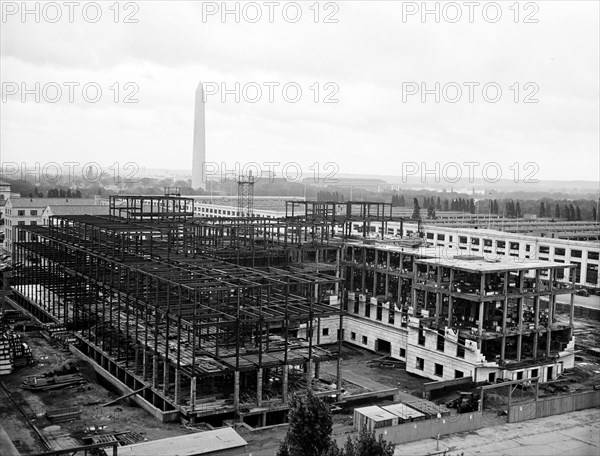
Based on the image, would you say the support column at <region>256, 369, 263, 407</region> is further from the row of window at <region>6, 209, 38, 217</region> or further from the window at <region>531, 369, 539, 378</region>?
the row of window at <region>6, 209, 38, 217</region>

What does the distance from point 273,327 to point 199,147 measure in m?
117

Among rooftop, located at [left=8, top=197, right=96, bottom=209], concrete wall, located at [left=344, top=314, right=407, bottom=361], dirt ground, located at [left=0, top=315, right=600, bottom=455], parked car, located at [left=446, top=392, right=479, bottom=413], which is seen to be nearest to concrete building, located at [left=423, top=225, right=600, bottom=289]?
concrete wall, located at [left=344, top=314, right=407, bottom=361]

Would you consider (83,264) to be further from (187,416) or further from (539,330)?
(539,330)

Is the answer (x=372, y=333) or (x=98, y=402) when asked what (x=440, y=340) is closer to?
(x=372, y=333)

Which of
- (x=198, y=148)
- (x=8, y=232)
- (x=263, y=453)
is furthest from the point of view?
(x=198, y=148)

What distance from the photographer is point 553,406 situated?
23312 millimetres

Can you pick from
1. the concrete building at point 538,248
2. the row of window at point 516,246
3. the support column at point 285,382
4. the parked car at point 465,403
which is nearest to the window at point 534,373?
the parked car at point 465,403

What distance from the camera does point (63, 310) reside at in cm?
3366

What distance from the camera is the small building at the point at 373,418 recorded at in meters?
20.2

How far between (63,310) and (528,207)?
101 meters

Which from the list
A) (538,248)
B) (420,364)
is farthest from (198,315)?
(538,248)

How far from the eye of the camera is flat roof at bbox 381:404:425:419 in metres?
21.1

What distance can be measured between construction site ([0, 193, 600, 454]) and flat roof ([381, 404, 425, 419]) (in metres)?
0.63

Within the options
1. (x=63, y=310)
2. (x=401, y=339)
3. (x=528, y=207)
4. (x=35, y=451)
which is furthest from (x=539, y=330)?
(x=528, y=207)
